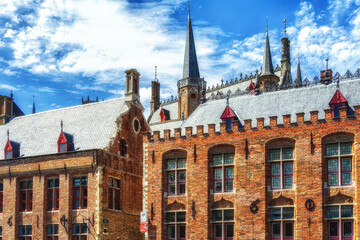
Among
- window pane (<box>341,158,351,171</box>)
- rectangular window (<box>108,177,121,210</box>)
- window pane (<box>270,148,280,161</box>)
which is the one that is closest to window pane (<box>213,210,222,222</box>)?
window pane (<box>270,148,280,161</box>)

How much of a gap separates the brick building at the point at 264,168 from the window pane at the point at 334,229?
0.05 metres

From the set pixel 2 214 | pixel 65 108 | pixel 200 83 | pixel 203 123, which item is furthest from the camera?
pixel 200 83

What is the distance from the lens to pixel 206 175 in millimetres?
32469

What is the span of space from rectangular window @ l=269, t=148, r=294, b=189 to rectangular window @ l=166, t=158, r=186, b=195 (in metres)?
5.97

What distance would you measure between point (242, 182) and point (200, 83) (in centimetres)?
2955

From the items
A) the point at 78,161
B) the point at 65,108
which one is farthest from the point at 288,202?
the point at 65,108

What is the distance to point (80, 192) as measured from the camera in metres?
36.7

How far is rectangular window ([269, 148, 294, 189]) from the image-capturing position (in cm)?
3048

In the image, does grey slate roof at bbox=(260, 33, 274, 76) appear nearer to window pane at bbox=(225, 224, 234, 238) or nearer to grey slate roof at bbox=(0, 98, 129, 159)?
grey slate roof at bbox=(0, 98, 129, 159)

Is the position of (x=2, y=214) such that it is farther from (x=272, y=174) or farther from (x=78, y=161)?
(x=272, y=174)

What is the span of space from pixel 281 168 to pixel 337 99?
524cm

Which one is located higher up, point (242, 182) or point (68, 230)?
point (242, 182)

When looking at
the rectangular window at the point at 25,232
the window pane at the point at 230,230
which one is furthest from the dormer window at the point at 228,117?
the rectangular window at the point at 25,232

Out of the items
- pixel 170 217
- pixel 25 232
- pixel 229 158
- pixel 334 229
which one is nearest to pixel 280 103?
pixel 229 158
